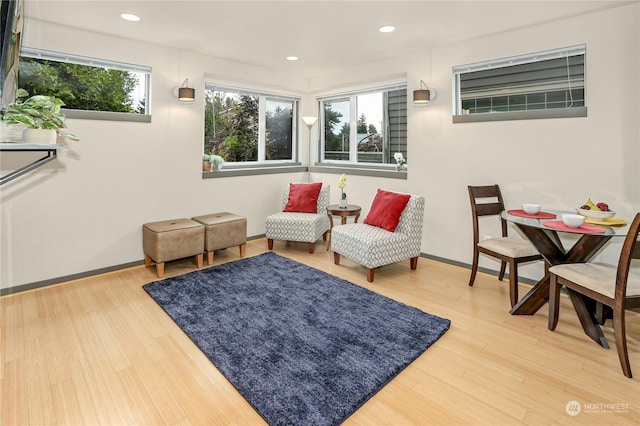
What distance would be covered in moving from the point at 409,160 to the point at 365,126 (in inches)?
45.4

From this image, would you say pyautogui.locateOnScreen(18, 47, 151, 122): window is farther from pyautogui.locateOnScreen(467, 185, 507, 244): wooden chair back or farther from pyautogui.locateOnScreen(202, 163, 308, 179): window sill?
Answer: pyautogui.locateOnScreen(467, 185, 507, 244): wooden chair back

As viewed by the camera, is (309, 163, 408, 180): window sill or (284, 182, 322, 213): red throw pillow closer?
(309, 163, 408, 180): window sill

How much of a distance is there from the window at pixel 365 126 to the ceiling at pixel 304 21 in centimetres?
84

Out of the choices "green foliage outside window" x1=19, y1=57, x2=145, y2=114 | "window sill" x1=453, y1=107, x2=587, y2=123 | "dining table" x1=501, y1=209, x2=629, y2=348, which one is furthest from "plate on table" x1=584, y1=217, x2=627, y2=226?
"green foliage outside window" x1=19, y1=57, x2=145, y2=114

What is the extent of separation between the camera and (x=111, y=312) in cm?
286

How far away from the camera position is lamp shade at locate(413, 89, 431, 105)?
157 inches

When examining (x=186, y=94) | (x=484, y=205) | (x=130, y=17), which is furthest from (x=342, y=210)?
(x=130, y=17)

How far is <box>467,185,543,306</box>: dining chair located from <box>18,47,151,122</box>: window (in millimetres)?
3705

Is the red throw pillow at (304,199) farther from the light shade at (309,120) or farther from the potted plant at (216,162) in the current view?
the light shade at (309,120)

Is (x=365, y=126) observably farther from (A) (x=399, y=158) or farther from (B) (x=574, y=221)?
(B) (x=574, y=221)

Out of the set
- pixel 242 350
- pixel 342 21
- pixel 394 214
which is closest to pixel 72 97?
pixel 342 21

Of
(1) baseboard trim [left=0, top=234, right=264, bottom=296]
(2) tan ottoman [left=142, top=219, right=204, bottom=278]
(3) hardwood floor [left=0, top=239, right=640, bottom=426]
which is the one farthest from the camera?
(2) tan ottoman [left=142, top=219, right=204, bottom=278]

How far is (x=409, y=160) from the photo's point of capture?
4406 mm

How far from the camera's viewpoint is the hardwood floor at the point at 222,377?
69.1 inches
